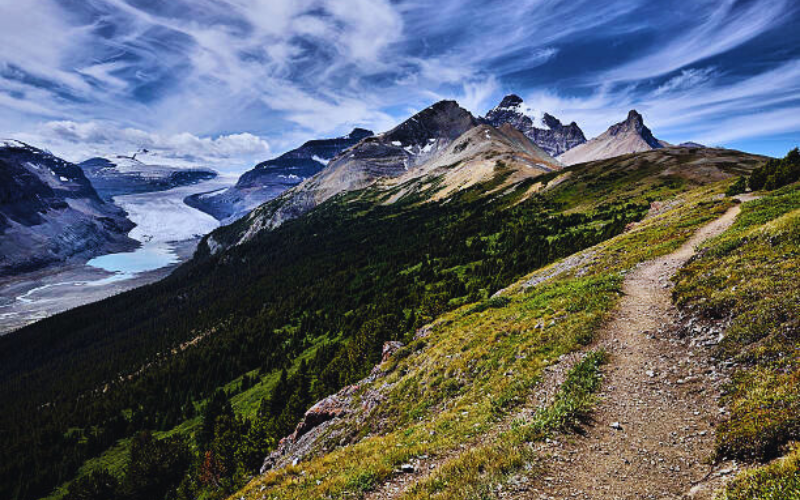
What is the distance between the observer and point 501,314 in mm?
26719

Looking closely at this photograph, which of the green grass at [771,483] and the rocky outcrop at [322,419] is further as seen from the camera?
the rocky outcrop at [322,419]

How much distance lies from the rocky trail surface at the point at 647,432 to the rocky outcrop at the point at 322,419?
15.1 metres

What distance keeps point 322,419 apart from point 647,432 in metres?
22.9

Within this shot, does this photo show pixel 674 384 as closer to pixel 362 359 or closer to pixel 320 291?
pixel 362 359

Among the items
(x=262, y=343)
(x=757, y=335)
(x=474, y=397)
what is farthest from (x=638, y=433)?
(x=262, y=343)

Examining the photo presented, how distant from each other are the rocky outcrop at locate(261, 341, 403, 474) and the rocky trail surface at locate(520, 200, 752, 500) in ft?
49.7

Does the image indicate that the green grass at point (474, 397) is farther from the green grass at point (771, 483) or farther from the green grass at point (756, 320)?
the green grass at point (771, 483)

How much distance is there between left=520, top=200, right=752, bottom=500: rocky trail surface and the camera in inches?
330

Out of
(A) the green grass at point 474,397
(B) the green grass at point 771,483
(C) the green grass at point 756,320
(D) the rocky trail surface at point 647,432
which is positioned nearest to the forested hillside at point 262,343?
(A) the green grass at point 474,397

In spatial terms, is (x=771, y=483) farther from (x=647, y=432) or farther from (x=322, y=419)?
(x=322, y=419)

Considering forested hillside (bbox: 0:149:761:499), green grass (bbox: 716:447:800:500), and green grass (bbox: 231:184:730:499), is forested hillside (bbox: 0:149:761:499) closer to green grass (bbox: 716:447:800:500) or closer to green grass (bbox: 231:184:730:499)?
green grass (bbox: 231:184:730:499)

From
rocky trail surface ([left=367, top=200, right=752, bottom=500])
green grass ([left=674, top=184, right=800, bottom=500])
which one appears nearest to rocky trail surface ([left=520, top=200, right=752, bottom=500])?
rocky trail surface ([left=367, top=200, right=752, bottom=500])

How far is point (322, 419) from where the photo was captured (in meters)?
26.2

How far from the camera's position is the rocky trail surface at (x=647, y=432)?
27.5 ft
